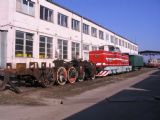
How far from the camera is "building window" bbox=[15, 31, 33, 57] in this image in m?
24.3

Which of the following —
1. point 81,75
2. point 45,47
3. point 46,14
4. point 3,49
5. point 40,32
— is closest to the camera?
point 3,49

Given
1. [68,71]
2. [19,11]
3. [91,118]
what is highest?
[19,11]

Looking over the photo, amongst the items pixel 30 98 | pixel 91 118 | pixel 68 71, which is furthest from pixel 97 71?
pixel 91 118

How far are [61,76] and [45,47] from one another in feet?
24.5

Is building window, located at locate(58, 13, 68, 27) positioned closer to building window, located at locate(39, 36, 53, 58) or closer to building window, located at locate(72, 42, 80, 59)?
building window, located at locate(72, 42, 80, 59)

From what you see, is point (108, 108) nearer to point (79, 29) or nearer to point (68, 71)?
point (68, 71)

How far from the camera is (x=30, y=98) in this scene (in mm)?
14477

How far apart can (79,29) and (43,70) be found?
18.8m

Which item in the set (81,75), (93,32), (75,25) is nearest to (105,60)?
(81,75)

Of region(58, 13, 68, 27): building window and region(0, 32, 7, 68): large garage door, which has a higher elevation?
region(58, 13, 68, 27): building window

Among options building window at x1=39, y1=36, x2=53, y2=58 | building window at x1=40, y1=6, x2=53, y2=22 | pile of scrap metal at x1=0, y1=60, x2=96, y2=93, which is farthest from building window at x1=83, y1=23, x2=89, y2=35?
pile of scrap metal at x1=0, y1=60, x2=96, y2=93

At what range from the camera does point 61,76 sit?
21.9m

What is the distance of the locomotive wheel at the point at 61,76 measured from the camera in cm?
2142

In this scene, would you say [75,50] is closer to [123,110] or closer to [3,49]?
[3,49]
